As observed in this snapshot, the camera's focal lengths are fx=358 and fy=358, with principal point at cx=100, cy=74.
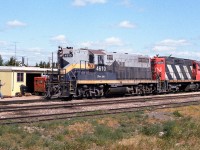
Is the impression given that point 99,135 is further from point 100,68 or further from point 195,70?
point 195,70

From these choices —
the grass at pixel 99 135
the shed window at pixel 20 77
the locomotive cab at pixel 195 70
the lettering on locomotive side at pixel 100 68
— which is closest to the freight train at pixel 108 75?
the lettering on locomotive side at pixel 100 68

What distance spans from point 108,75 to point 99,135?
16.8 meters

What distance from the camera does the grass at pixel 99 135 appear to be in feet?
33.3

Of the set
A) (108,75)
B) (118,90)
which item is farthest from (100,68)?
(118,90)

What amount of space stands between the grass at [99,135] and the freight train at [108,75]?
10474mm

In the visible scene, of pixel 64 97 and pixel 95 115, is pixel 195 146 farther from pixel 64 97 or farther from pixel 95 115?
pixel 64 97

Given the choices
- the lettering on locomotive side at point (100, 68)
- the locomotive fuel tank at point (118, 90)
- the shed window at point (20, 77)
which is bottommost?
the locomotive fuel tank at point (118, 90)

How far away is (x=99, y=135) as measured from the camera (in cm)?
1252

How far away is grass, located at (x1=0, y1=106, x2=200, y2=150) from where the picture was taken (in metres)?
10.1

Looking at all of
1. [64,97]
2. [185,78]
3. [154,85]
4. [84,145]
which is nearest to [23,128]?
[84,145]

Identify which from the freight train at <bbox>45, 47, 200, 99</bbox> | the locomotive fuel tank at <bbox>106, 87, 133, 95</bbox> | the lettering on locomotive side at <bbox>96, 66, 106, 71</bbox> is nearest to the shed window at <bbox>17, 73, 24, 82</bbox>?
the freight train at <bbox>45, 47, 200, 99</bbox>

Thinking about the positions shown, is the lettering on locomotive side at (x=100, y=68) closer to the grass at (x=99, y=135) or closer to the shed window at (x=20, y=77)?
the shed window at (x=20, y=77)

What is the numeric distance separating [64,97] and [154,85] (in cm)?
1141

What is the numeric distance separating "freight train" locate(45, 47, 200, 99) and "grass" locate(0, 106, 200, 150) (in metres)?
10.5
